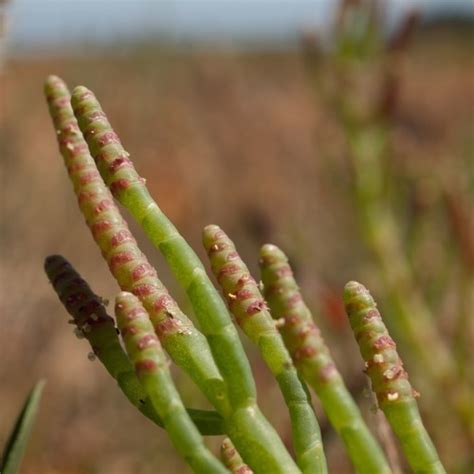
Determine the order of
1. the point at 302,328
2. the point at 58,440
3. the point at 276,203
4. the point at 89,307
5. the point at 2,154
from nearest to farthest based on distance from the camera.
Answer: the point at 302,328 < the point at 89,307 < the point at 58,440 < the point at 2,154 < the point at 276,203

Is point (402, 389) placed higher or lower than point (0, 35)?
lower

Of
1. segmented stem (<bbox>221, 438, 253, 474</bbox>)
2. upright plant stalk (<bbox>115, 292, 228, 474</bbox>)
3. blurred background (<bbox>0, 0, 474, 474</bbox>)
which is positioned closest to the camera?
upright plant stalk (<bbox>115, 292, 228, 474</bbox>)

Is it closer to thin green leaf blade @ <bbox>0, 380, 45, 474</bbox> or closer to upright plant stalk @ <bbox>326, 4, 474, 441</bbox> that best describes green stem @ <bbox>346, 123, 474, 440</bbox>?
upright plant stalk @ <bbox>326, 4, 474, 441</bbox>

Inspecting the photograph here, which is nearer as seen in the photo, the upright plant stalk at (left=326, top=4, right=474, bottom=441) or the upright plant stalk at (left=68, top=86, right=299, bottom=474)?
the upright plant stalk at (left=68, top=86, right=299, bottom=474)

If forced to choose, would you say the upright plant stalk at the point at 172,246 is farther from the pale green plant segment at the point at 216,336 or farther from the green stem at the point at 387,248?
the green stem at the point at 387,248

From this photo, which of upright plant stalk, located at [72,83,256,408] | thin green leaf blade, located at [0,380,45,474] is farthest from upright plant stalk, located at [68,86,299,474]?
thin green leaf blade, located at [0,380,45,474]

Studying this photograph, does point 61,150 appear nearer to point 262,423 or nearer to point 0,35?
point 262,423

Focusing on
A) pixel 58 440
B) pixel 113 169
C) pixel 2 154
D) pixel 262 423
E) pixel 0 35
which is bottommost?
pixel 262 423

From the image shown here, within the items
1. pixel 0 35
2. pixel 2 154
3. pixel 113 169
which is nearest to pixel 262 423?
pixel 113 169
